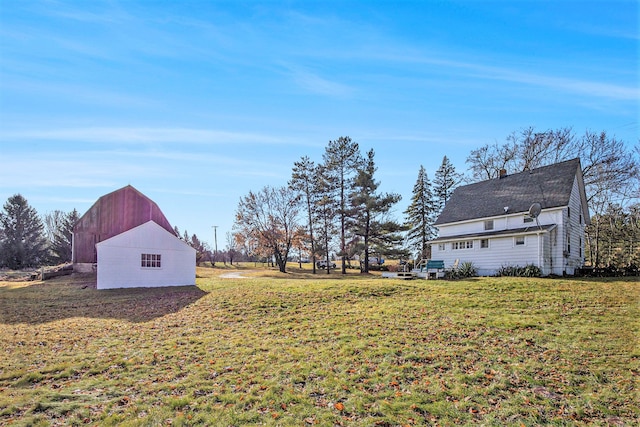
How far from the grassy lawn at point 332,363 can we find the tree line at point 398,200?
53.0 ft

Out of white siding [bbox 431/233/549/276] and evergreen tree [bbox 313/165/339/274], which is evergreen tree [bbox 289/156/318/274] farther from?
white siding [bbox 431/233/549/276]

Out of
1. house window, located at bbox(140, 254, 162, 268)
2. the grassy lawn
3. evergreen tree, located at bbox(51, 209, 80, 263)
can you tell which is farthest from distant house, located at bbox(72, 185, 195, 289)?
evergreen tree, located at bbox(51, 209, 80, 263)

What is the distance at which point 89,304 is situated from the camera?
44.4 ft

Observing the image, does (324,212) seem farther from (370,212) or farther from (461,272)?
(461,272)

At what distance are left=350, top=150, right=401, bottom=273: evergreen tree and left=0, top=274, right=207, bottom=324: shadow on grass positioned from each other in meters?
20.3

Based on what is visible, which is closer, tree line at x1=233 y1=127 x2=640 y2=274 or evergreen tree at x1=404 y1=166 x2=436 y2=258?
tree line at x1=233 y1=127 x2=640 y2=274

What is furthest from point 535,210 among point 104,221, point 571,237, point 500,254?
point 104,221

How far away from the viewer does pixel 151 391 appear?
5391 mm

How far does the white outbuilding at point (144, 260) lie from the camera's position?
17.9m

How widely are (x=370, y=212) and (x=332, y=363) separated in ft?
90.3

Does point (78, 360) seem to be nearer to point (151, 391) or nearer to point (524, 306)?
point (151, 391)

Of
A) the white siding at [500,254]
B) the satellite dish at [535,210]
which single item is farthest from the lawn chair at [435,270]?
the satellite dish at [535,210]

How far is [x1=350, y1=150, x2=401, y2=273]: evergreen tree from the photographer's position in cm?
3288

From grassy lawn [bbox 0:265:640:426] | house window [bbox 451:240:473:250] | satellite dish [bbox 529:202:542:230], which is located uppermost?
satellite dish [bbox 529:202:542:230]
